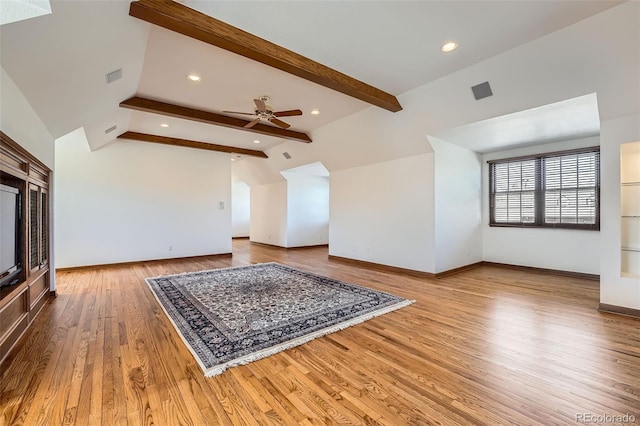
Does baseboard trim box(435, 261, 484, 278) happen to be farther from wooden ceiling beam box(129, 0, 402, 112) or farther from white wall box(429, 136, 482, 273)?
wooden ceiling beam box(129, 0, 402, 112)

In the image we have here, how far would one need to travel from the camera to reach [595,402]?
1821 mm

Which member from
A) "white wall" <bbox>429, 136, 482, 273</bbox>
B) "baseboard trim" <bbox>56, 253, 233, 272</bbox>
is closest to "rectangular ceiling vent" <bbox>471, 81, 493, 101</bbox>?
"white wall" <bbox>429, 136, 482, 273</bbox>

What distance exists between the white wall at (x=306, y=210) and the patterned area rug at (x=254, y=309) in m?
4.04

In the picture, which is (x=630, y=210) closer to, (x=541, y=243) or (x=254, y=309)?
(x=541, y=243)

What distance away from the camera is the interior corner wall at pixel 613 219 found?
3.26m

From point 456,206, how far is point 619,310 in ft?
9.38

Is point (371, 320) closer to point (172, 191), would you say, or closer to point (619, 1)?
point (619, 1)

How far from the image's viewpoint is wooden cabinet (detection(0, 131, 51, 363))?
245 cm

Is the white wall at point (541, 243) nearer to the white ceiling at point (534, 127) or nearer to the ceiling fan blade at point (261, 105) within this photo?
the white ceiling at point (534, 127)

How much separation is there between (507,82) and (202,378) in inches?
178

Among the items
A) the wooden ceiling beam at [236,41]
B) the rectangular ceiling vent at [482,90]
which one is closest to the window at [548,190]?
the rectangular ceiling vent at [482,90]

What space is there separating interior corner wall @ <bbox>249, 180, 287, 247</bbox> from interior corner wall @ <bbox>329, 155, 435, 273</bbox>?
2.52m

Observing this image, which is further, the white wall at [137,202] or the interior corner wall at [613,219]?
the white wall at [137,202]

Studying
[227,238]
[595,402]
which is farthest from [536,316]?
[227,238]
